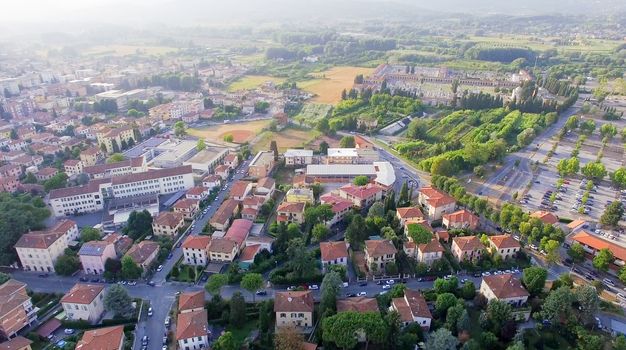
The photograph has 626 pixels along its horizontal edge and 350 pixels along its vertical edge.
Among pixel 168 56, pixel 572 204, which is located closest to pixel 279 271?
pixel 572 204

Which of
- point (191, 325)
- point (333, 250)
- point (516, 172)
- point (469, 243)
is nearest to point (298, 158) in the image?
point (333, 250)

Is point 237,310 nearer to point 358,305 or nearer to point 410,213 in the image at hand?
point 358,305

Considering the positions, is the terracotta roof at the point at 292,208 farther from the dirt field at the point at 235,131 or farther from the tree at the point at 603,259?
the dirt field at the point at 235,131

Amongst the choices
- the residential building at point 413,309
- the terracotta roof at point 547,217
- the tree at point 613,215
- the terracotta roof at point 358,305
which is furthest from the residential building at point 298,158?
the tree at point 613,215

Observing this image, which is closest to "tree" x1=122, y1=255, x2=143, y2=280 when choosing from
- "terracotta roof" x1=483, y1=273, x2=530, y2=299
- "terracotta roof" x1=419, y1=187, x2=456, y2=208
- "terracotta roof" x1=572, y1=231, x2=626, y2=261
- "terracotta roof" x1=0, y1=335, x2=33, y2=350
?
"terracotta roof" x1=0, y1=335, x2=33, y2=350

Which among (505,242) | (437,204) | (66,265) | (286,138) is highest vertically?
(437,204)

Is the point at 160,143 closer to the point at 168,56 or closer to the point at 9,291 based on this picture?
the point at 9,291
